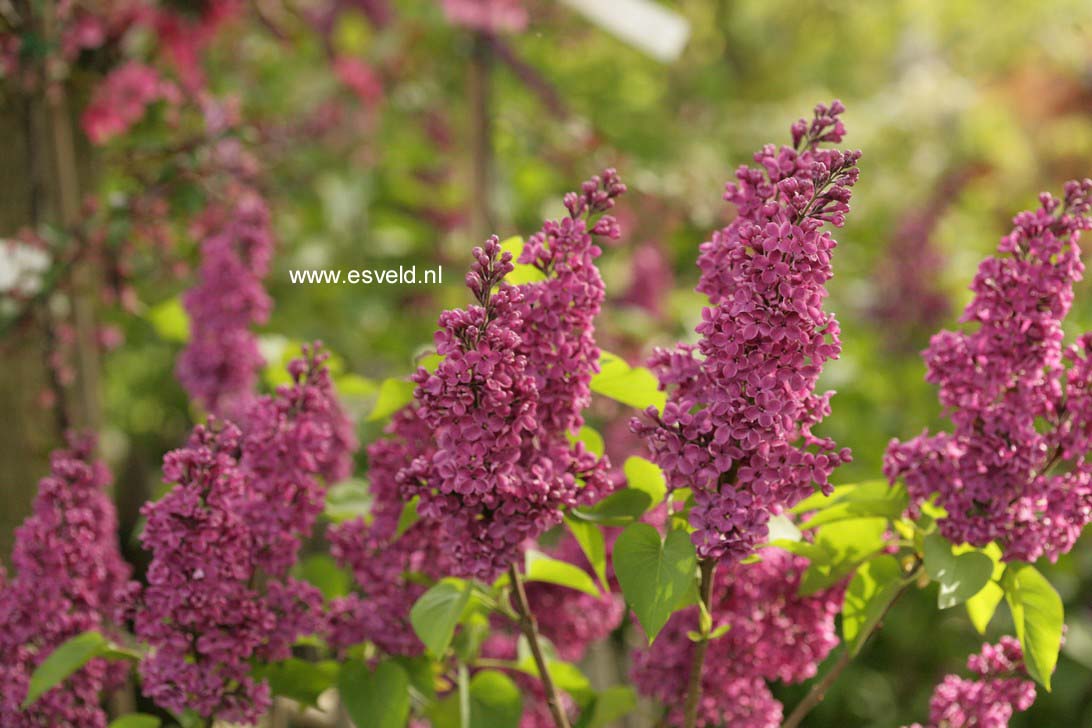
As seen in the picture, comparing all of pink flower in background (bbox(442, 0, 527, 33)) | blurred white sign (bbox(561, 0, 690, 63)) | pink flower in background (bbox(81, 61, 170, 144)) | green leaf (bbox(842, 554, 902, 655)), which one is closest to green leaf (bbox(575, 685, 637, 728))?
green leaf (bbox(842, 554, 902, 655))

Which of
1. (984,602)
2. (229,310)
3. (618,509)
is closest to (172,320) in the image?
(229,310)

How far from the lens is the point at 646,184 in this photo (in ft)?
8.09

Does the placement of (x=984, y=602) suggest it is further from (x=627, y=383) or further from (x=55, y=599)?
(x=55, y=599)

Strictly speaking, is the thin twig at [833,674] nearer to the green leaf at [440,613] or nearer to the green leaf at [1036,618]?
the green leaf at [1036,618]

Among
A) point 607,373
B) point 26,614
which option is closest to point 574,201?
point 607,373

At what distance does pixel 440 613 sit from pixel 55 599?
476 mm

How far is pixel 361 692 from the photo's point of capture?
1136 mm

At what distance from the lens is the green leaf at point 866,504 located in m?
1.05

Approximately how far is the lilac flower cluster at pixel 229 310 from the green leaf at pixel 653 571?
0.82 m

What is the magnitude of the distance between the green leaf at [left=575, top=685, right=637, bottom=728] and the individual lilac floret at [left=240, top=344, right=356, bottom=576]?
1.24ft

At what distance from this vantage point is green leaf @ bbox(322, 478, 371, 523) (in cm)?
136

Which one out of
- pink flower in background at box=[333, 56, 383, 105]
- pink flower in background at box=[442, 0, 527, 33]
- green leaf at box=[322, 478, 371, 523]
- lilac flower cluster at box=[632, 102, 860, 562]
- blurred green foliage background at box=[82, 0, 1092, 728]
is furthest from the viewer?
pink flower in background at box=[333, 56, 383, 105]

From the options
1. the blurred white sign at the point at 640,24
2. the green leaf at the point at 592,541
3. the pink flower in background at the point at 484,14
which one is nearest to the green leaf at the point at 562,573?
the green leaf at the point at 592,541

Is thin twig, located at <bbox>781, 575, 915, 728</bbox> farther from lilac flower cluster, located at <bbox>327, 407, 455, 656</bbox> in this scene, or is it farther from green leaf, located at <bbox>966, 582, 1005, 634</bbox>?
lilac flower cluster, located at <bbox>327, 407, 455, 656</bbox>
